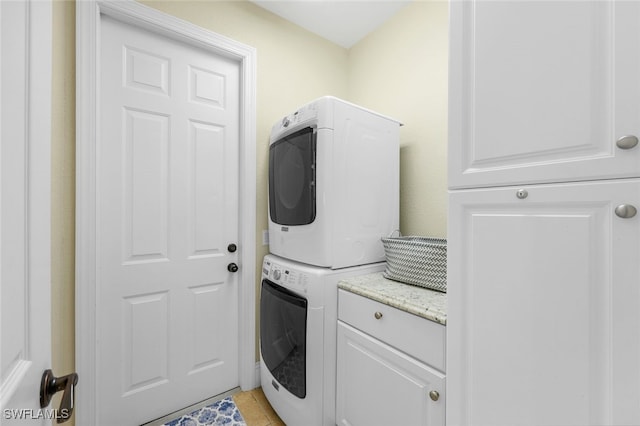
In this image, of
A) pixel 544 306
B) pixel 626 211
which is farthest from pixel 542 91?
pixel 544 306

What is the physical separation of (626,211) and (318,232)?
1083mm

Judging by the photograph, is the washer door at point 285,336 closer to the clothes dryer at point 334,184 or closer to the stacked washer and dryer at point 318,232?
the stacked washer and dryer at point 318,232

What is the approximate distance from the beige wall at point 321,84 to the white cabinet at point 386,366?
2.65 feet

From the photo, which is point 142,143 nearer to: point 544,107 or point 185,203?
point 185,203

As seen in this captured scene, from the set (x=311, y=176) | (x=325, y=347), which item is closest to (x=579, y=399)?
(x=325, y=347)

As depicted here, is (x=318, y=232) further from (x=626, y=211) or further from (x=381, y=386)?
(x=626, y=211)

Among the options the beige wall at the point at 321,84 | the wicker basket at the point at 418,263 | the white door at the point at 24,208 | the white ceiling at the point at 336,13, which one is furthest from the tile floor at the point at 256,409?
the white ceiling at the point at 336,13

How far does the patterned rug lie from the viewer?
157 cm

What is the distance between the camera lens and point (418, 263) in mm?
1311

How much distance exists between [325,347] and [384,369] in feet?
1.05

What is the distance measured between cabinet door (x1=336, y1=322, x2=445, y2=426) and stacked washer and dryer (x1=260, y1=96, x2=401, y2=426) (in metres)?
0.08

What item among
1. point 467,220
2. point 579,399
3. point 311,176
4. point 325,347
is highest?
point 311,176

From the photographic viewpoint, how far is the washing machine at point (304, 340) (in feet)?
4.43

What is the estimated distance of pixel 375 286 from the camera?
51.9 inches
